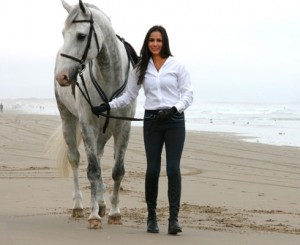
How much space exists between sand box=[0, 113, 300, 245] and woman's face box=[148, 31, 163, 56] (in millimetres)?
1703

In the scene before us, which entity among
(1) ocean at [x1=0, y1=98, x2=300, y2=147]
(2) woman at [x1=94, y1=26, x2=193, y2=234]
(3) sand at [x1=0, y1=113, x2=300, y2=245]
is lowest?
(1) ocean at [x1=0, y1=98, x2=300, y2=147]

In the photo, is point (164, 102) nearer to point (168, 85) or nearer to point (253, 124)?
point (168, 85)

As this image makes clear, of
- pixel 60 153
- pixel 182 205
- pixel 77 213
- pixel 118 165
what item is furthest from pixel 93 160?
pixel 60 153

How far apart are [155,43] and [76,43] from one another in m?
0.74

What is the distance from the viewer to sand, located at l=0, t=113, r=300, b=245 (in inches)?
218

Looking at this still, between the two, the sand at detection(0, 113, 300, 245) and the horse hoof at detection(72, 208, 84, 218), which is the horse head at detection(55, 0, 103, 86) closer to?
the sand at detection(0, 113, 300, 245)

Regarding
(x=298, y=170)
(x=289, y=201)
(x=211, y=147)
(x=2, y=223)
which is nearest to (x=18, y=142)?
(x=211, y=147)

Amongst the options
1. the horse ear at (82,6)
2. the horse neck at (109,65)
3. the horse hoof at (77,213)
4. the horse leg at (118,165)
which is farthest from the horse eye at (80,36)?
the horse hoof at (77,213)

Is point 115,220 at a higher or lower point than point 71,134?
lower

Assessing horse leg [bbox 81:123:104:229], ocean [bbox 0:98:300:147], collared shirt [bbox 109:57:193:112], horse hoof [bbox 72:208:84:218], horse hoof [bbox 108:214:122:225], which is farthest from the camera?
ocean [bbox 0:98:300:147]

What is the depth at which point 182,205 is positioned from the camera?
25.2 feet

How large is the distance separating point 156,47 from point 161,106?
0.56 metres

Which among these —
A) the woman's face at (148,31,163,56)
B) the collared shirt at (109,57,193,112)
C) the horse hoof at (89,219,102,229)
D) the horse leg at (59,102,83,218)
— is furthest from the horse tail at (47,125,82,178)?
the woman's face at (148,31,163,56)

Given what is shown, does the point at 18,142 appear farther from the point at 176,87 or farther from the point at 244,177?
the point at 176,87
